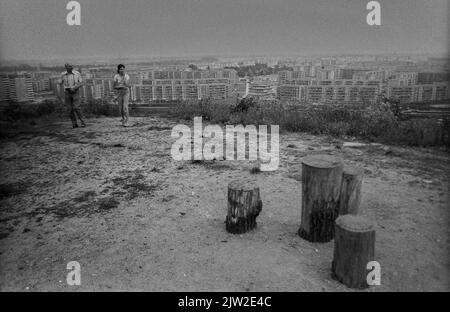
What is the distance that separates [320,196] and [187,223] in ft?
6.36

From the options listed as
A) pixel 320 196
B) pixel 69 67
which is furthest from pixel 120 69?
pixel 320 196

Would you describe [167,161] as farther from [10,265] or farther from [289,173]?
[10,265]

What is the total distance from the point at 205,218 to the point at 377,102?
8142 mm

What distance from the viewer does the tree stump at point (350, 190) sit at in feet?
14.8

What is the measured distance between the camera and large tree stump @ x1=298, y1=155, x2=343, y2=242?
13.8 ft

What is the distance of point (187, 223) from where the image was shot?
16.4ft

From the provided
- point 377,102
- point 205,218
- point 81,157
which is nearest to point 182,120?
point 81,157

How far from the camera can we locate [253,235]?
462cm

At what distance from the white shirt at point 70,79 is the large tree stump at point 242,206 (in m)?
7.66

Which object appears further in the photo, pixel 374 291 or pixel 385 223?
pixel 385 223

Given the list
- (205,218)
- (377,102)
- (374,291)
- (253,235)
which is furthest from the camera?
(377,102)

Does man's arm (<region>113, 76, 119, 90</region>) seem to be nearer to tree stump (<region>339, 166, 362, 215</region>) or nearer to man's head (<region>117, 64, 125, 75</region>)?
Result: man's head (<region>117, 64, 125, 75</region>)

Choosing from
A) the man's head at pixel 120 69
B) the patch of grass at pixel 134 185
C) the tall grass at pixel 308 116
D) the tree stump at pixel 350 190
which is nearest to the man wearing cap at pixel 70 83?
the man's head at pixel 120 69

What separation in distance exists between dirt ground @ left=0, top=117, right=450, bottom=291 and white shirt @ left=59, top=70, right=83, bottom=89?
8.28 ft
